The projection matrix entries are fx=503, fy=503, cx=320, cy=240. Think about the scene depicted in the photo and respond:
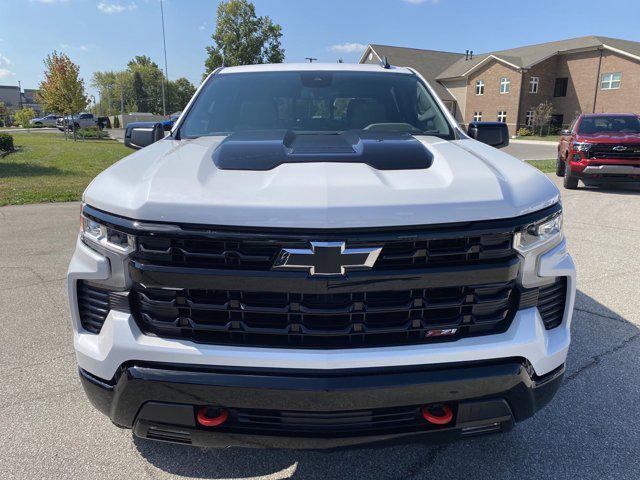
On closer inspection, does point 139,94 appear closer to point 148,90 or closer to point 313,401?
point 148,90

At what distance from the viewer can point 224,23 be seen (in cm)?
5222

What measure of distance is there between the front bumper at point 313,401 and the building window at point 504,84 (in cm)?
4942

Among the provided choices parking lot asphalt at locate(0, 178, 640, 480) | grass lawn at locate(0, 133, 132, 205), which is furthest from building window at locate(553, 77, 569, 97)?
parking lot asphalt at locate(0, 178, 640, 480)

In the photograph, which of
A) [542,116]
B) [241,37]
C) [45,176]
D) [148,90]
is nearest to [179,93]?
[148,90]

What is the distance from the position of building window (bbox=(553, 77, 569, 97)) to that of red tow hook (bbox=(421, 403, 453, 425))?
166ft

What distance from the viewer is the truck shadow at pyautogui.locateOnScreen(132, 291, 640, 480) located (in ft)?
7.86

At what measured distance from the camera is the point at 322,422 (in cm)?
184

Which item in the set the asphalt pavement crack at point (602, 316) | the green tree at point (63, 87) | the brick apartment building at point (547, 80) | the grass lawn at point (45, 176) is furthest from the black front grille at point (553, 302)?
the brick apartment building at point (547, 80)

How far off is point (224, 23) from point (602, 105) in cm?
3689

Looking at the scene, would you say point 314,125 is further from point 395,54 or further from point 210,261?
point 395,54

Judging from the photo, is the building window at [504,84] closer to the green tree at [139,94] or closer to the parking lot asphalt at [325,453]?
the parking lot asphalt at [325,453]

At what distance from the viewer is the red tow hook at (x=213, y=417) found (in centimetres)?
186

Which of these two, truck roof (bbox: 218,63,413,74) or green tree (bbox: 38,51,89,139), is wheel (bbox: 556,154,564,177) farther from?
green tree (bbox: 38,51,89,139)

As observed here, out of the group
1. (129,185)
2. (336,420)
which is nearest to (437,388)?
(336,420)
